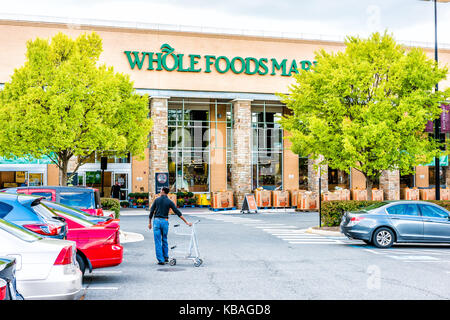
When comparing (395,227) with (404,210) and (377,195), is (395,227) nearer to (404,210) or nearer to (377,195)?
(404,210)

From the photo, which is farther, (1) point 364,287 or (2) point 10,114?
(2) point 10,114

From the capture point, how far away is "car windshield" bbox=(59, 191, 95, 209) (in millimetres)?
14070

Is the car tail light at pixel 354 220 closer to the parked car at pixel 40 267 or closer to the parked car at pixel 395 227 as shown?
the parked car at pixel 395 227

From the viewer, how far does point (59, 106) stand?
2022cm

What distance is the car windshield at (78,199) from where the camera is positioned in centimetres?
1407

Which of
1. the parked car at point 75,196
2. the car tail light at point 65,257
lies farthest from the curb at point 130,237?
the car tail light at point 65,257

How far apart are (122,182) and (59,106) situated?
53.7 ft

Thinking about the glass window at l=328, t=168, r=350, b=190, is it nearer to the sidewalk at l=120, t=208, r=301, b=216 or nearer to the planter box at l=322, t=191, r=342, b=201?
the planter box at l=322, t=191, r=342, b=201

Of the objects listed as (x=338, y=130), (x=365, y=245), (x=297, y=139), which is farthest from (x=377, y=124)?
(x=365, y=245)

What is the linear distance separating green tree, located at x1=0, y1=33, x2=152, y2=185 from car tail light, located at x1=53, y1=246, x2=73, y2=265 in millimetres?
14590

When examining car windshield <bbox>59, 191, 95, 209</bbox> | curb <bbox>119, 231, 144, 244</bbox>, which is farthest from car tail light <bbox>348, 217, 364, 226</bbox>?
car windshield <bbox>59, 191, 95, 209</bbox>

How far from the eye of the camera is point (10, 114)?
20594mm
